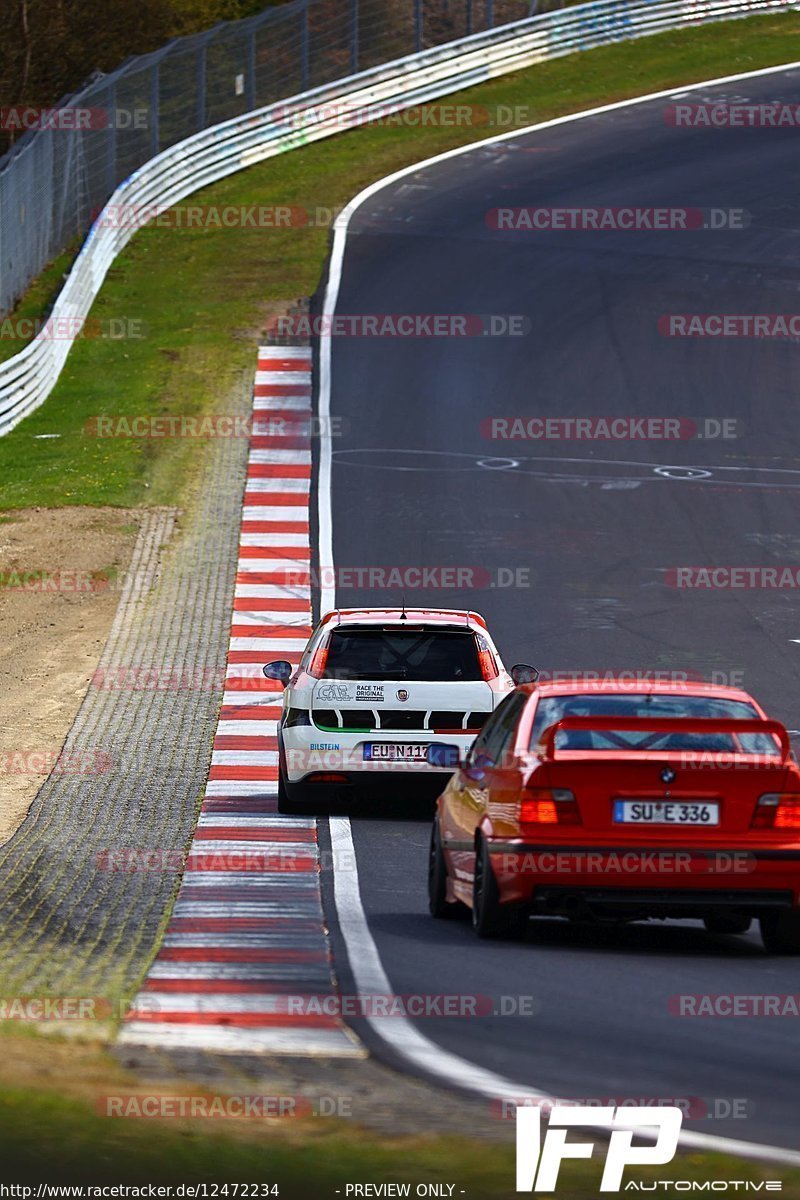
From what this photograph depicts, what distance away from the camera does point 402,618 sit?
605 inches

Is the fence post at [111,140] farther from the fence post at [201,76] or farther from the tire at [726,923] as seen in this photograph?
the tire at [726,923]

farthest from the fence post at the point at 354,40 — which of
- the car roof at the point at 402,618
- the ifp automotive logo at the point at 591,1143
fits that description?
the ifp automotive logo at the point at 591,1143

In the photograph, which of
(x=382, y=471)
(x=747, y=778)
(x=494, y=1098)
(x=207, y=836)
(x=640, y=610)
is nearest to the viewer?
(x=494, y=1098)

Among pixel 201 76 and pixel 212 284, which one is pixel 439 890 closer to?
pixel 212 284

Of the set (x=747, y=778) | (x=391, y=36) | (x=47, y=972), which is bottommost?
(x=47, y=972)

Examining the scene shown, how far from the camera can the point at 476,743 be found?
11664 mm

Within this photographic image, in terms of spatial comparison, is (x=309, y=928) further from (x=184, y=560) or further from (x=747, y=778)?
(x=184, y=560)

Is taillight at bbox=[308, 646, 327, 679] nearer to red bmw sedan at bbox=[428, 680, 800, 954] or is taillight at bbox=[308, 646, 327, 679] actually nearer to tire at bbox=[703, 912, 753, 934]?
tire at bbox=[703, 912, 753, 934]

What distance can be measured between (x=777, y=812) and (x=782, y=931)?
646 millimetres

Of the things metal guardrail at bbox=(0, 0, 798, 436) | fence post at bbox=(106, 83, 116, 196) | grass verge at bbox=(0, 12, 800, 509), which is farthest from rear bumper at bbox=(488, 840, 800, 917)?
fence post at bbox=(106, 83, 116, 196)

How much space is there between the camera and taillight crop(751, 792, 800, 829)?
9906 mm

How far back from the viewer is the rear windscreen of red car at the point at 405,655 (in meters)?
15.1

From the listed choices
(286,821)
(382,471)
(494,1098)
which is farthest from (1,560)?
(494,1098)

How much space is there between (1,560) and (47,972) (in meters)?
17.1
